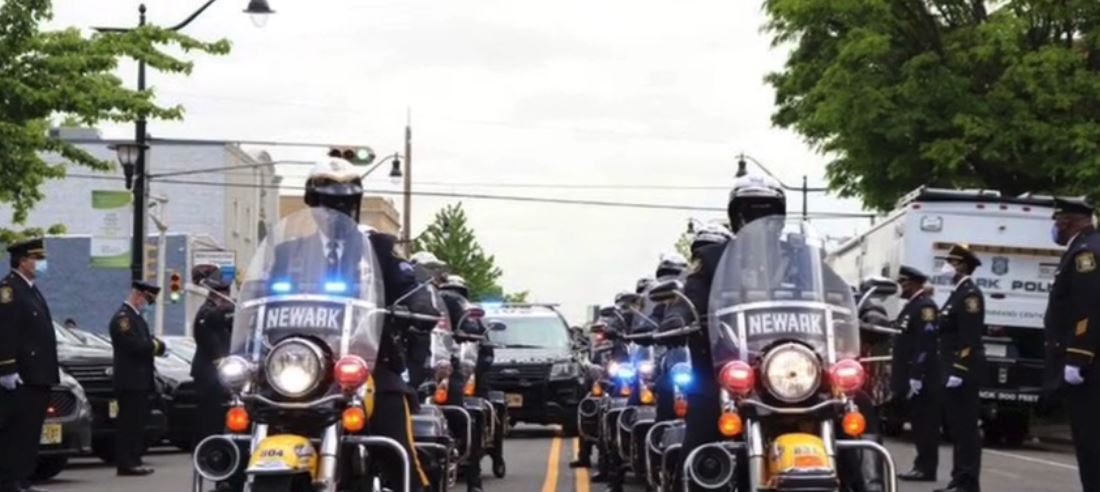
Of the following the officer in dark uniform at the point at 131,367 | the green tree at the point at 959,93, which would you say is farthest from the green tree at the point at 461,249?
the officer in dark uniform at the point at 131,367

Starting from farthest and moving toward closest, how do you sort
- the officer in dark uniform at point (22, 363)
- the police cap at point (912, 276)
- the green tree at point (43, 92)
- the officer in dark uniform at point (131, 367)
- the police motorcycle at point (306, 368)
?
the green tree at point (43, 92) → the officer in dark uniform at point (131, 367) → the police cap at point (912, 276) → the officer in dark uniform at point (22, 363) → the police motorcycle at point (306, 368)

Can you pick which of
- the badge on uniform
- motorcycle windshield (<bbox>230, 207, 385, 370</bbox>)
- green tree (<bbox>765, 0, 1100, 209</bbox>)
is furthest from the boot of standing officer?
green tree (<bbox>765, 0, 1100, 209</bbox>)

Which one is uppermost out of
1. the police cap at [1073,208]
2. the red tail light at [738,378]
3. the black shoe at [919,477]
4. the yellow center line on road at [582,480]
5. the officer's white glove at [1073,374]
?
the police cap at [1073,208]

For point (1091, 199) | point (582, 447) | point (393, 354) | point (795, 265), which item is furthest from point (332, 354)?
point (1091, 199)

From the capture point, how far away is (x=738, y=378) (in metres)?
9.50

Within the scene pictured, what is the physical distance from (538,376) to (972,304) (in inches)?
485

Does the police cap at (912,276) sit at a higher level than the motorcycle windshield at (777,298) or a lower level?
higher

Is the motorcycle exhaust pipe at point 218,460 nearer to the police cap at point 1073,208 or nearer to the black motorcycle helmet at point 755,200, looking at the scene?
the black motorcycle helmet at point 755,200

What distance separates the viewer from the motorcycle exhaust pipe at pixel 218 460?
9.58m

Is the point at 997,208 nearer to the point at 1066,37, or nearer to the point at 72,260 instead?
the point at 1066,37

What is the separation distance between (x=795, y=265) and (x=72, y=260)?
197 feet

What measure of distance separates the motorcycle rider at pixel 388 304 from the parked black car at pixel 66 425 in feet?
31.5

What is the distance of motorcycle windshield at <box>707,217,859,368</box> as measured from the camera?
9.84 m

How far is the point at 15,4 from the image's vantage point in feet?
83.4
